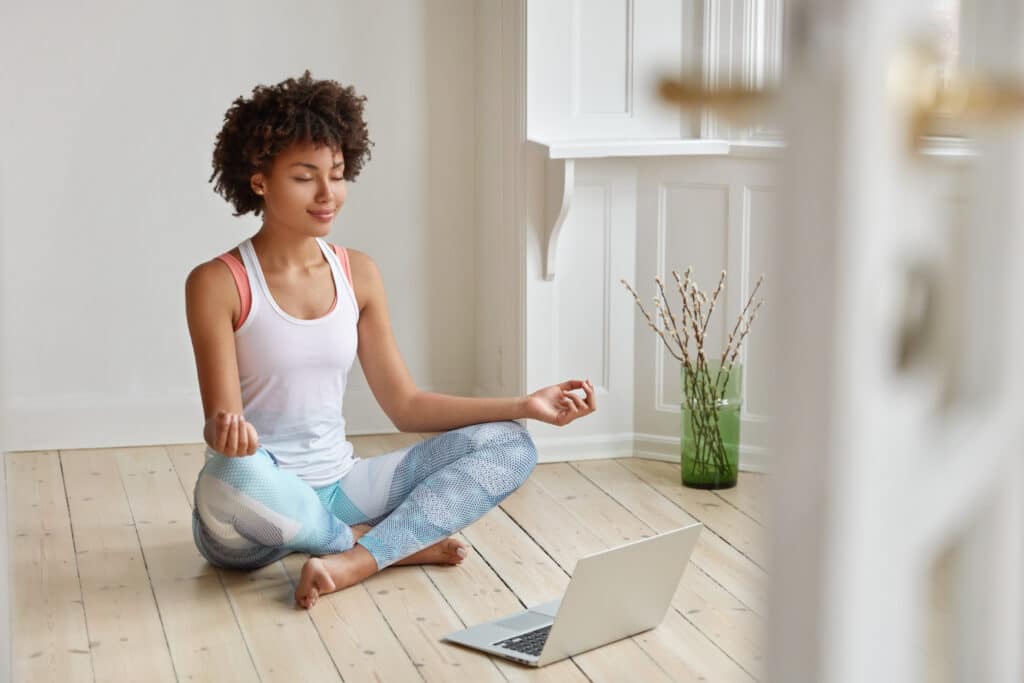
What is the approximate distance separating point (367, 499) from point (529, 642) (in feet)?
1.91

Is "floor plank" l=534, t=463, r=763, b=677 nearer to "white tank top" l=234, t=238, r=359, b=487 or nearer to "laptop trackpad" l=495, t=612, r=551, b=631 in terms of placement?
"laptop trackpad" l=495, t=612, r=551, b=631

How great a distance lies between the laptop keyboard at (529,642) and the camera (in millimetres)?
2344

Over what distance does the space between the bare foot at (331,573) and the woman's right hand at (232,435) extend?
0.27 metres

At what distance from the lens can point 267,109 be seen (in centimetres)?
261

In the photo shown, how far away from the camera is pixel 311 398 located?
2.72 meters

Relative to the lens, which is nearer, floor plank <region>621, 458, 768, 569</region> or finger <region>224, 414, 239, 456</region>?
finger <region>224, 414, 239, 456</region>

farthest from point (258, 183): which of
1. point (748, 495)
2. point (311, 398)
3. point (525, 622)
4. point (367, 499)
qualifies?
point (748, 495)

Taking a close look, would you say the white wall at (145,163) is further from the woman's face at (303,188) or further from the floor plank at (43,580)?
the woman's face at (303,188)

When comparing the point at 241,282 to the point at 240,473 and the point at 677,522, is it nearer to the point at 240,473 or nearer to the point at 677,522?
the point at 240,473

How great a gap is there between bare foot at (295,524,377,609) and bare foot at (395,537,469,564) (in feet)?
0.48

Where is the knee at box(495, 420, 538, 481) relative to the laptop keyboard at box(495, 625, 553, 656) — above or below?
above

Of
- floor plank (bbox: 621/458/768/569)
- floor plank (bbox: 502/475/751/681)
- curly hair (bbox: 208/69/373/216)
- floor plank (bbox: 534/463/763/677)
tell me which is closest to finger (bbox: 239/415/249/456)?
curly hair (bbox: 208/69/373/216)

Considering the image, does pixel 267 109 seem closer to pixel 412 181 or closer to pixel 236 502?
pixel 236 502

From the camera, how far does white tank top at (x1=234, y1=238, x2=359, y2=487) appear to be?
2652 mm
